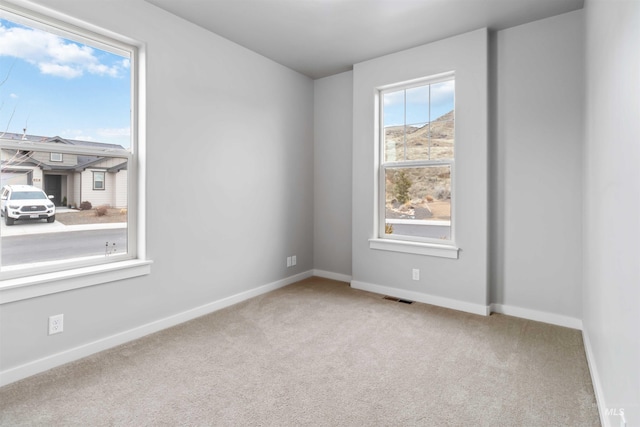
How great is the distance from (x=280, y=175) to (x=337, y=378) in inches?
101

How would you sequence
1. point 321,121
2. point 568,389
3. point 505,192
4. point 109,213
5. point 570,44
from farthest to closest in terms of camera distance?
1. point 321,121
2. point 505,192
3. point 570,44
4. point 109,213
5. point 568,389

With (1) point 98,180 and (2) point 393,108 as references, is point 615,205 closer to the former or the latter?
(2) point 393,108

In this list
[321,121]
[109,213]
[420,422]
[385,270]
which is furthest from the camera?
[321,121]

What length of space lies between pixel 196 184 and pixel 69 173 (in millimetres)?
972

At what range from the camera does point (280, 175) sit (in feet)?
13.6

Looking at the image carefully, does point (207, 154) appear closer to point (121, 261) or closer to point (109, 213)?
point (109, 213)

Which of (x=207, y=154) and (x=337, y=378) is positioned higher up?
→ (x=207, y=154)

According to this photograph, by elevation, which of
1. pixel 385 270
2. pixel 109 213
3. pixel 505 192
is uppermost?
pixel 505 192

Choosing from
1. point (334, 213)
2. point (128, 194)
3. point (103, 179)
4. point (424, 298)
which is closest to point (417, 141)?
point (334, 213)

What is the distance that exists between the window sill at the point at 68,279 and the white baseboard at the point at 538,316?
3.24m

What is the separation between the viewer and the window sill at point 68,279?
2076mm

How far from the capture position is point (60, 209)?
7.95ft

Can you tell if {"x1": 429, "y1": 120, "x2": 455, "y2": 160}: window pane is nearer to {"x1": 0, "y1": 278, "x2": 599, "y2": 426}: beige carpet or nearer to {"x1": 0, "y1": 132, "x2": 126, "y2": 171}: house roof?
{"x1": 0, "y1": 278, "x2": 599, "y2": 426}: beige carpet

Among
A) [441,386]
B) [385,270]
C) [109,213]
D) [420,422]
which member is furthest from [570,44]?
[109,213]
